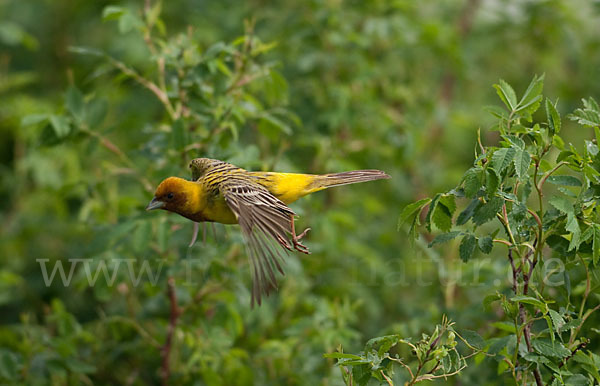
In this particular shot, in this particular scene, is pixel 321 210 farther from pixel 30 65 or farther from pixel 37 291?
pixel 30 65

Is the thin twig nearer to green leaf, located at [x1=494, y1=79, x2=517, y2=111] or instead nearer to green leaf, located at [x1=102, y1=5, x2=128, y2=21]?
green leaf, located at [x1=102, y1=5, x2=128, y2=21]

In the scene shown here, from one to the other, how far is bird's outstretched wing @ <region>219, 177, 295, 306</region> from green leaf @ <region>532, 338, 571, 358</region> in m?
0.91

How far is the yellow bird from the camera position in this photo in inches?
106

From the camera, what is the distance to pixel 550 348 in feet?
8.02

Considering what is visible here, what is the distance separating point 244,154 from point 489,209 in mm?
1696

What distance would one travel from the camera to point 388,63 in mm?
6180

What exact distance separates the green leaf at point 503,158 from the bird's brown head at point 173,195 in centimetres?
138

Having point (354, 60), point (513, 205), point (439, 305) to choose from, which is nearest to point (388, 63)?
point (354, 60)

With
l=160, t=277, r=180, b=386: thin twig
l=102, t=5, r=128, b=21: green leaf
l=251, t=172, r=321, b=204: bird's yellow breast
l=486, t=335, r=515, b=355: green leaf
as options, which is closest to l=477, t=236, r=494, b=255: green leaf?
l=486, t=335, r=515, b=355: green leaf

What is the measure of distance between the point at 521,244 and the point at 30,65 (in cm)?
672

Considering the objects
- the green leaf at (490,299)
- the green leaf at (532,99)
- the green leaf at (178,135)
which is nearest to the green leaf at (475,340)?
the green leaf at (490,299)

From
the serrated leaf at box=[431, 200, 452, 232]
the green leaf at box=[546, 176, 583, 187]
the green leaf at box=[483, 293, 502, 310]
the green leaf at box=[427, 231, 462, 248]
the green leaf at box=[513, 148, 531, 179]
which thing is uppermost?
the green leaf at box=[513, 148, 531, 179]

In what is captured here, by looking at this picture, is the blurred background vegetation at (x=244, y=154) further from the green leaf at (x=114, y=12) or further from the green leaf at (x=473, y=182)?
the green leaf at (x=473, y=182)

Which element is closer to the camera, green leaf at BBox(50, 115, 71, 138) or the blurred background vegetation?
green leaf at BBox(50, 115, 71, 138)
